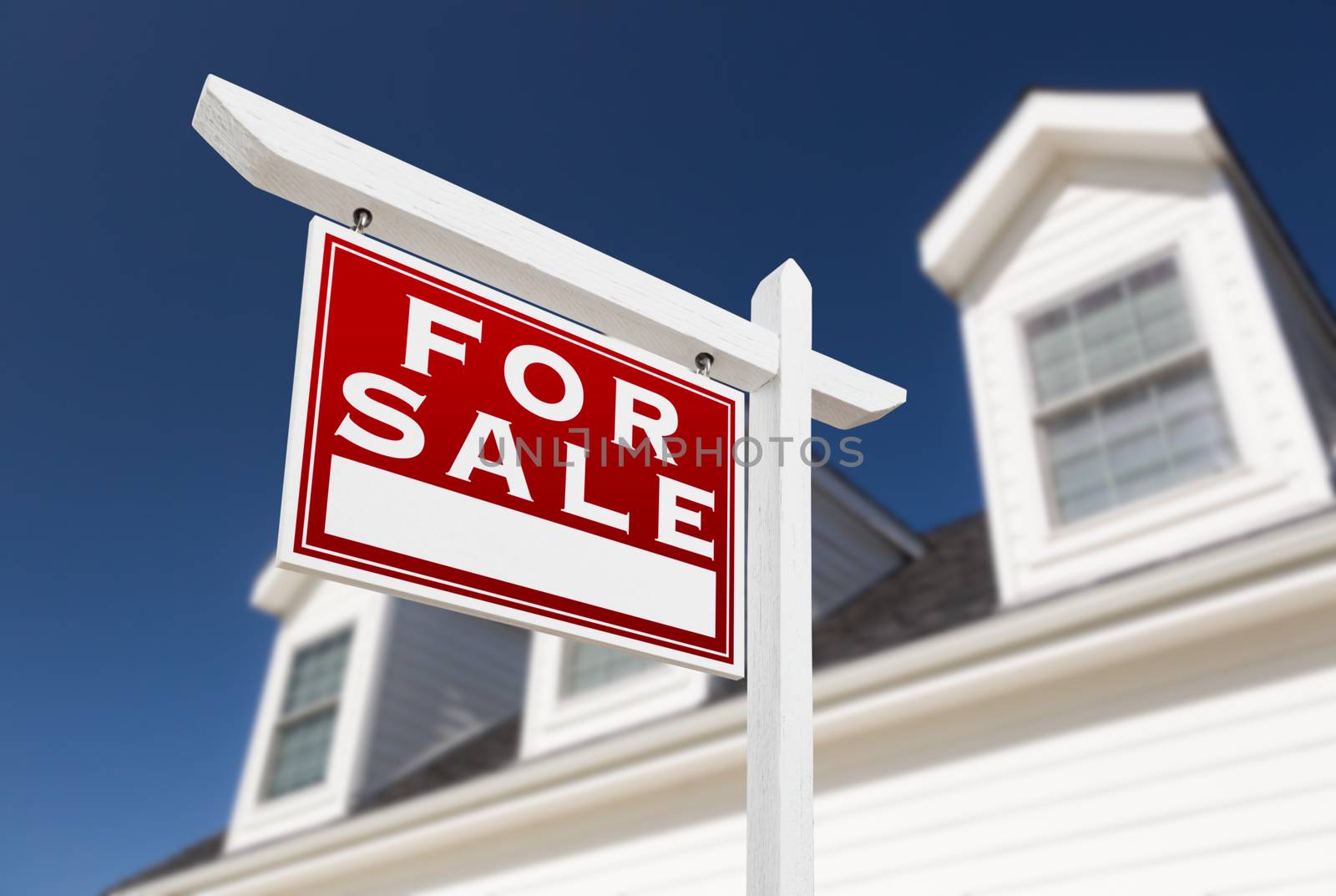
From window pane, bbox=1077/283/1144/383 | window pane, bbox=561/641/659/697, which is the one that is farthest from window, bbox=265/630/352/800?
window pane, bbox=1077/283/1144/383

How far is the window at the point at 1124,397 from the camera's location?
581cm

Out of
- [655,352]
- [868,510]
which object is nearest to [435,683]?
[868,510]

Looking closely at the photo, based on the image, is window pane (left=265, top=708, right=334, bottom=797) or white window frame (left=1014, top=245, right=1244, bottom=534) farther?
window pane (left=265, top=708, right=334, bottom=797)

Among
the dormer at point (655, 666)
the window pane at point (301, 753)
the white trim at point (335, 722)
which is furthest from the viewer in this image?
the window pane at point (301, 753)

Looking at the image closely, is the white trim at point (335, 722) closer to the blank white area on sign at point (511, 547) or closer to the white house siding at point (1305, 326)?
the white house siding at point (1305, 326)

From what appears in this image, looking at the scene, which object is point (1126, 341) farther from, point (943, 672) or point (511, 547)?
point (511, 547)

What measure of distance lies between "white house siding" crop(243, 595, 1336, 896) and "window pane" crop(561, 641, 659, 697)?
1.70m

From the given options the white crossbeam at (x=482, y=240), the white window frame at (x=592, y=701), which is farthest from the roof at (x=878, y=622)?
the white crossbeam at (x=482, y=240)

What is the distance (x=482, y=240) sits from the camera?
1972mm

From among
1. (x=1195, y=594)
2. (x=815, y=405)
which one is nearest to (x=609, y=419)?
(x=815, y=405)

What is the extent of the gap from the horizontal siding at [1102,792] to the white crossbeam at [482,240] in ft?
11.3

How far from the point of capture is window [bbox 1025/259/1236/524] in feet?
19.1

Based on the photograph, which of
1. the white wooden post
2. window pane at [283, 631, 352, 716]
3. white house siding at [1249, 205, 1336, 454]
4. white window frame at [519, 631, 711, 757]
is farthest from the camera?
window pane at [283, 631, 352, 716]

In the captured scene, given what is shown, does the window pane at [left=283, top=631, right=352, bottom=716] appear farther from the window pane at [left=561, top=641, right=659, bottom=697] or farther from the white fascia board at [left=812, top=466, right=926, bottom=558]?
the white fascia board at [left=812, top=466, right=926, bottom=558]
